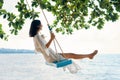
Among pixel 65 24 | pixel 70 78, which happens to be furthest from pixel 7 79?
pixel 65 24

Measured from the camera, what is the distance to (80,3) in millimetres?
9242

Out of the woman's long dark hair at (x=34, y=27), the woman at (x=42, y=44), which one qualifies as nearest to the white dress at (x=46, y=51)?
the woman at (x=42, y=44)

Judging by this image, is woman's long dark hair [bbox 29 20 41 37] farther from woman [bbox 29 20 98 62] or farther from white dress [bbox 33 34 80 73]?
white dress [bbox 33 34 80 73]

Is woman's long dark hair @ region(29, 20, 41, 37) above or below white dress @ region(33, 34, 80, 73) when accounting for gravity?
above

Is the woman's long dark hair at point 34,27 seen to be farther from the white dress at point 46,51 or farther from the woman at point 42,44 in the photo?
the white dress at point 46,51

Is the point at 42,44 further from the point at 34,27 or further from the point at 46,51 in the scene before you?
the point at 34,27

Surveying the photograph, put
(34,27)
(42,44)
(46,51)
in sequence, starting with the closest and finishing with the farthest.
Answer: (34,27) → (42,44) → (46,51)

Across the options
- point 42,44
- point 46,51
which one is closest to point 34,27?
point 42,44

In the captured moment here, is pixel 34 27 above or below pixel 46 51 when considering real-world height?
above

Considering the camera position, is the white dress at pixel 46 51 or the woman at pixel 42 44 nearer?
the woman at pixel 42 44

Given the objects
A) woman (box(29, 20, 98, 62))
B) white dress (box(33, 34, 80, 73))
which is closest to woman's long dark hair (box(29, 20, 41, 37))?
woman (box(29, 20, 98, 62))

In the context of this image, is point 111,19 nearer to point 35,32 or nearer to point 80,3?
point 80,3

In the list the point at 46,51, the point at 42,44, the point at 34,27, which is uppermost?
the point at 34,27

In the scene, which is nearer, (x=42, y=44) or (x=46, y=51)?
(x=42, y=44)
